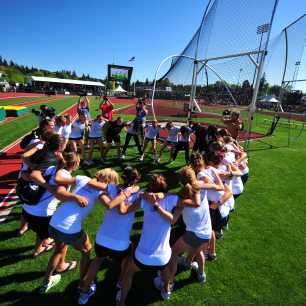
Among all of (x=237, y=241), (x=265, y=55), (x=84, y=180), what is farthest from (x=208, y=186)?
(x=265, y=55)

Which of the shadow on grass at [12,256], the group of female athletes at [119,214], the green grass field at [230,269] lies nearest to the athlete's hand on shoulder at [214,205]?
the group of female athletes at [119,214]

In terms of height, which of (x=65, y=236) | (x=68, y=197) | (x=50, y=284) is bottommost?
(x=50, y=284)

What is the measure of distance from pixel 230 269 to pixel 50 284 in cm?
294

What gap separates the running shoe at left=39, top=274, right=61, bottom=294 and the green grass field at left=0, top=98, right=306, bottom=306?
0.07 m

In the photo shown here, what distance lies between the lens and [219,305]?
396cm

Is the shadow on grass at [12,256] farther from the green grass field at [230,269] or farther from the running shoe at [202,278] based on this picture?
the running shoe at [202,278]

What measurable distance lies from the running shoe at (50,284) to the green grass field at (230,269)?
7 centimetres

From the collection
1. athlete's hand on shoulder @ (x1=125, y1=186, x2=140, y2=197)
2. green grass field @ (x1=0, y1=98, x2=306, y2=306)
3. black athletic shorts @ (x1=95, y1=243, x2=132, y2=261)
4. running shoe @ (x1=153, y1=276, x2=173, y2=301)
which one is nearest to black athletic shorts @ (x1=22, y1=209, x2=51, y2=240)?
green grass field @ (x1=0, y1=98, x2=306, y2=306)

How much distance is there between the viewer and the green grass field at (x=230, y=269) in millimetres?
3941

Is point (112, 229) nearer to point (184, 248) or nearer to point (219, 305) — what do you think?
point (184, 248)

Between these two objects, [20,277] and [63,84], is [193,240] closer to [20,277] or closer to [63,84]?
[20,277]

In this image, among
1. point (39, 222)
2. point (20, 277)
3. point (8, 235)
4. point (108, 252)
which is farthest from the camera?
point (8, 235)

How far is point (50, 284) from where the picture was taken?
390cm

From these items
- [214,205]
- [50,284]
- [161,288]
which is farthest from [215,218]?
[50,284]
